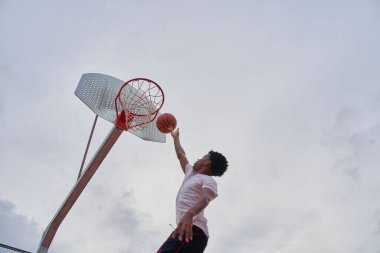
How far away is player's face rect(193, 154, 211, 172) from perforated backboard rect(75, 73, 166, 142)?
4.22 meters

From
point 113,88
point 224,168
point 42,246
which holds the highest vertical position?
point 113,88

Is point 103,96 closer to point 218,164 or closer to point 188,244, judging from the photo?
point 218,164

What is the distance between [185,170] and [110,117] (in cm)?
421

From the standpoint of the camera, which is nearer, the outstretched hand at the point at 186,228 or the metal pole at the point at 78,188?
the outstretched hand at the point at 186,228

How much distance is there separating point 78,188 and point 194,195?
4.68m

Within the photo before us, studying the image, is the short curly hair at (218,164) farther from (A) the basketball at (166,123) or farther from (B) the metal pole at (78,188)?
(B) the metal pole at (78,188)

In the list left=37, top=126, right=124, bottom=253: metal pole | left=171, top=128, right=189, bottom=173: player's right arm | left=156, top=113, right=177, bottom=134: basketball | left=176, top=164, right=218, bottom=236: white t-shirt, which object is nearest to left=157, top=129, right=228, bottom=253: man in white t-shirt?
left=176, top=164, right=218, bottom=236: white t-shirt

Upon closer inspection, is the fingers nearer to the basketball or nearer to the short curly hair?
the short curly hair

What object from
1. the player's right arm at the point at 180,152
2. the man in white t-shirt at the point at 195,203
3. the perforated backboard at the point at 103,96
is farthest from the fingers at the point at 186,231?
the perforated backboard at the point at 103,96

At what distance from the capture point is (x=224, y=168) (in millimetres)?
3729

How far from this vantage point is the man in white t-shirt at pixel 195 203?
9.16ft

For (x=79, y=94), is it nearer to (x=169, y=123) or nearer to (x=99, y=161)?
(x=99, y=161)

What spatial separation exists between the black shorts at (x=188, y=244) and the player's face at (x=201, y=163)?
802mm

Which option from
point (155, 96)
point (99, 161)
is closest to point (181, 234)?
point (99, 161)
